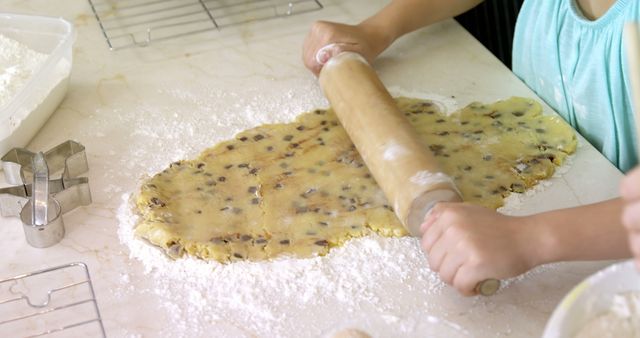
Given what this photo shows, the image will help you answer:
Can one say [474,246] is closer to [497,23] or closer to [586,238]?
[586,238]

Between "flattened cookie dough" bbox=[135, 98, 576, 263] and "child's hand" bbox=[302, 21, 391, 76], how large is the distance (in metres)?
0.11

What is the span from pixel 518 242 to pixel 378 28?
0.60 metres

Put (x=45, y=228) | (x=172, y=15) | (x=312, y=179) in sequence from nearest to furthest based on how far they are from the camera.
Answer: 1. (x=45, y=228)
2. (x=312, y=179)
3. (x=172, y=15)

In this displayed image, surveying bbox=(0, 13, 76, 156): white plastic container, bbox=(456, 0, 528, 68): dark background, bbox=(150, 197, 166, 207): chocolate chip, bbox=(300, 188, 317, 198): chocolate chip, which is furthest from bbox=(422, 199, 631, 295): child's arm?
bbox=(456, 0, 528, 68): dark background

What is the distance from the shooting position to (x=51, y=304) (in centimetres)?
98

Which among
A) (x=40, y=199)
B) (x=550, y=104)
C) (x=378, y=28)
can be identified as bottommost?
(x=550, y=104)

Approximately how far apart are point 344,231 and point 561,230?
26 cm

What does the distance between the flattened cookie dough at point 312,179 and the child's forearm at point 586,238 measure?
0.15m

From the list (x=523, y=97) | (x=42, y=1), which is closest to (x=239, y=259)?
(x=523, y=97)

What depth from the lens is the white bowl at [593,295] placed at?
2.51ft

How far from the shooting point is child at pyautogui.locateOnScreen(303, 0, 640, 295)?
930 millimetres

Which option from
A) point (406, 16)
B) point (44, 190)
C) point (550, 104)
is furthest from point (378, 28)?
point (44, 190)

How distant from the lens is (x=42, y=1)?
1746mm

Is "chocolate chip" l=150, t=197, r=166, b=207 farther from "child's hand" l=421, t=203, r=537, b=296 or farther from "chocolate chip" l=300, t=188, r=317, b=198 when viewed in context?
"child's hand" l=421, t=203, r=537, b=296
